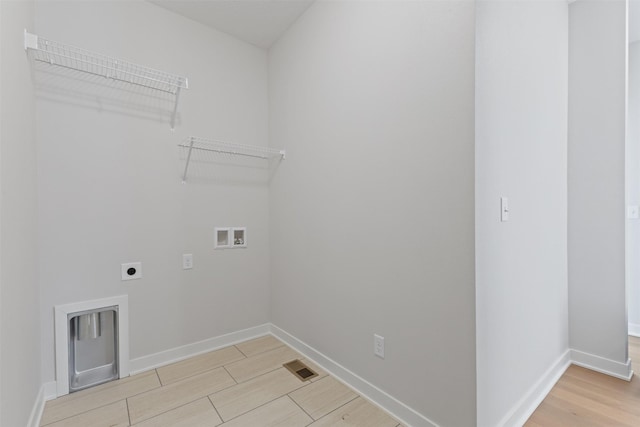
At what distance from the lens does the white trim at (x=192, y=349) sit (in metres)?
2.04

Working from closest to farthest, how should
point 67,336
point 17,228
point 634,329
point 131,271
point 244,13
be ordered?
1. point 17,228
2. point 67,336
3. point 131,271
4. point 244,13
5. point 634,329

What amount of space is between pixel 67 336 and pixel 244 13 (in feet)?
8.44

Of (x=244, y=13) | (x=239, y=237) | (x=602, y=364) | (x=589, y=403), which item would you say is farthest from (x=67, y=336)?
(x=602, y=364)

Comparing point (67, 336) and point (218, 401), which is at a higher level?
point (67, 336)

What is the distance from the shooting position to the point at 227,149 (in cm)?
247

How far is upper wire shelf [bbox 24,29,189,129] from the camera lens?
5.41 feet

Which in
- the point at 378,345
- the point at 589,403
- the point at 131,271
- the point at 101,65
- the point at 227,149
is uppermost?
the point at 101,65

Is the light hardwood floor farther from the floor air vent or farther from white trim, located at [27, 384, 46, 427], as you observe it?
white trim, located at [27, 384, 46, 427]

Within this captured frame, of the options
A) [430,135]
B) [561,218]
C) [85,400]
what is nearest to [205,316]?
[85,400]

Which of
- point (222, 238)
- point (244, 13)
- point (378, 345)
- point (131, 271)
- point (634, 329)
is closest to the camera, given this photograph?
point (378, 345)

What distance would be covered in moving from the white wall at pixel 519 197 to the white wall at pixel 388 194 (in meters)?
0.09

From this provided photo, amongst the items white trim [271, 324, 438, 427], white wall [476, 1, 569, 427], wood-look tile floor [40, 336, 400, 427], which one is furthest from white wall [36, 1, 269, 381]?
white wall [476, 1, 569, 427]

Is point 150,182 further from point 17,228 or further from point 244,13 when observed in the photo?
point 244,13

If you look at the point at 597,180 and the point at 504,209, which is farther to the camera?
the point at 597,180
